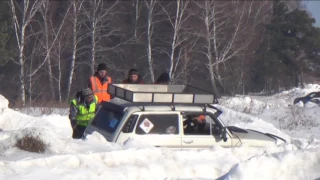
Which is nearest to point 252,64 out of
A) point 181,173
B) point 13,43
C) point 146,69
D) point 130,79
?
point 146,69

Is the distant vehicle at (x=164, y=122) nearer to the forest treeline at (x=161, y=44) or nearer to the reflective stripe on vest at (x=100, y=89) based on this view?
the reflective stripe on vest at (x=100, y=89)

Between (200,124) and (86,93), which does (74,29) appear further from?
(200,124)

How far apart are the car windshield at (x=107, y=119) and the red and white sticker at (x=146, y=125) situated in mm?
339

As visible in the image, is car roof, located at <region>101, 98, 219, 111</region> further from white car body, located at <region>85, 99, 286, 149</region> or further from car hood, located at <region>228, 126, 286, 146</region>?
car hood, located at <region>228, 126, 286, 146</region>

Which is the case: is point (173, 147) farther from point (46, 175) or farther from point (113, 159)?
point (46, 175)

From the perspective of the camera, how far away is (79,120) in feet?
42.3

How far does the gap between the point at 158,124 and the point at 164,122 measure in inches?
4.0

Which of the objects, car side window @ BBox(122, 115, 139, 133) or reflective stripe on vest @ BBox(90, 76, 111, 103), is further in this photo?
reflective stripe on vest @ BBox(90, 76, 111, 103)

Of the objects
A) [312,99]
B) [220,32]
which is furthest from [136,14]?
[312,99]

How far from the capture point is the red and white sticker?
11.6 meters

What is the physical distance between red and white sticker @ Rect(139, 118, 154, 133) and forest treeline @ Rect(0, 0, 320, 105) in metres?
24.7

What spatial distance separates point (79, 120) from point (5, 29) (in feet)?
77.1

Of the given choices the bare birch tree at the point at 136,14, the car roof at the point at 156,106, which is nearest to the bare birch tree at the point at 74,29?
the bare birch tree at the point at 136,14

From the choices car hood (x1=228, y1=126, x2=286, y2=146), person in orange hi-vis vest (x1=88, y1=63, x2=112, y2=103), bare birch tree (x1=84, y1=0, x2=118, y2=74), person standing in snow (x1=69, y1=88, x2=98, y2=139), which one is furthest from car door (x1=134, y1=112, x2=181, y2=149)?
bare birch tree (x1=84, y1=0, x2=118, y2=74)
